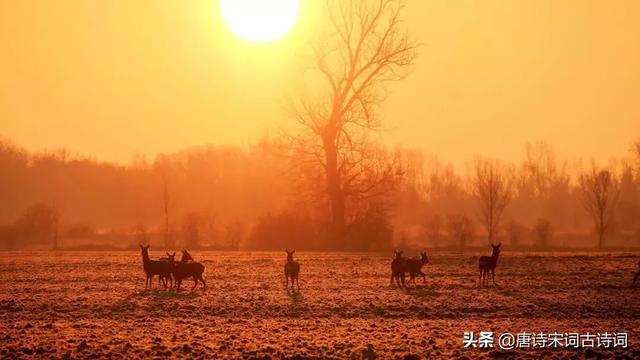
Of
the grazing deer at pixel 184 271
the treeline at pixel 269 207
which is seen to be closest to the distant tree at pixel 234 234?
the treeline at pixel 269 207

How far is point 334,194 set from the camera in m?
58.2

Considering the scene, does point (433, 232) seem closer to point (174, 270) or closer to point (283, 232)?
point (283, 232)

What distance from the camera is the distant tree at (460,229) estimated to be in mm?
60069

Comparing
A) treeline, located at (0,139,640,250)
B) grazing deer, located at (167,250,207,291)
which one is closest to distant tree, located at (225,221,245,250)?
treeline, located at (0,139,640,250)

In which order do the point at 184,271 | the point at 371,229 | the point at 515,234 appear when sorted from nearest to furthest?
the point at 184,271 → the point at 371,229 → the point at 515,234

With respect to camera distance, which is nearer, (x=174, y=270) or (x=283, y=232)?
(x=174, y=270)

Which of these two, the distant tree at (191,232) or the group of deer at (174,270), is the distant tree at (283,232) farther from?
the group of deer at (174,270)

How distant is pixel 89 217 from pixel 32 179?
1773cm

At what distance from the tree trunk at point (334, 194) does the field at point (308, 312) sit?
23949mm

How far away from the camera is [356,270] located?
33594 mm

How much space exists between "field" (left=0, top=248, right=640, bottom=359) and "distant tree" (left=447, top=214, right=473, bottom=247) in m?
26.4

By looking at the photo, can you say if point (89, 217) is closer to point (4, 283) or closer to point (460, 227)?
point (460, 227)

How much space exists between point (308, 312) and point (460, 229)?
1642 inches

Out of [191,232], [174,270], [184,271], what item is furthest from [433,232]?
[174,270]
